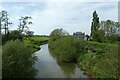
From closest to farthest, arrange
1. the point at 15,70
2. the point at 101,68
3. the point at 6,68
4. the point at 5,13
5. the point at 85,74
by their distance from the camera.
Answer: the point at 6,68 → the point at 15,70 → the point at 101,68 → the point at 85,74 → the point at 5,13

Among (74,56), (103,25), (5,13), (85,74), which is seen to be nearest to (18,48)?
(85,74)

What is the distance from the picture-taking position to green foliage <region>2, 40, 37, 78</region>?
14.6 metres

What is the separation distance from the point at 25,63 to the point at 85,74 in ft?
24.1

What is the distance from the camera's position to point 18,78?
1600 cm

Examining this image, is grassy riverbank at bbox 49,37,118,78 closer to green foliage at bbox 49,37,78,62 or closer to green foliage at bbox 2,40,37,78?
green foliage at bbox 49,37,78,62

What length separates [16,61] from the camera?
15.4 meters

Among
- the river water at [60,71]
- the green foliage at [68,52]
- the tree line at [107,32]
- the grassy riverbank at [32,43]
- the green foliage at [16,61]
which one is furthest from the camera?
the tree line at [107,32]

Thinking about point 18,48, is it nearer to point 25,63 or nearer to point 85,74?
point 25,63

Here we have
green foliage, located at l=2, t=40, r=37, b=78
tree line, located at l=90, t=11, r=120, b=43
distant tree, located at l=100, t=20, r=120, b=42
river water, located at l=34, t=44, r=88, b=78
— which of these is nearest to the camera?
green foliage, located at l=2, t=40, r=37, b=78

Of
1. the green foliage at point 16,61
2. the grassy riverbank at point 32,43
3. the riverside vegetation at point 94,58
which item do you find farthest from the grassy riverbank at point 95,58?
the green foliage at point 16,61

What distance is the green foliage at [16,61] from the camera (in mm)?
14597

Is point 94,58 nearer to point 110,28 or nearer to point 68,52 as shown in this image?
point 68,52

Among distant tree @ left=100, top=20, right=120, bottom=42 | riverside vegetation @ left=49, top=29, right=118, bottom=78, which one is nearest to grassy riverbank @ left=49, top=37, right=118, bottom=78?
riverside vegetation @ left=49, top=29, right=118, bottom=78

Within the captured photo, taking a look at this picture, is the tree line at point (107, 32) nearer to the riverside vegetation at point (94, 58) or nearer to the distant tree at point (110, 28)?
the distant tree at point (110, 28)
